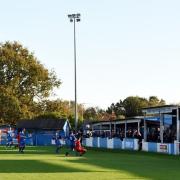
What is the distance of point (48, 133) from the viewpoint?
78.2 meters

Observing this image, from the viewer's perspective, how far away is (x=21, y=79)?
97.9 m

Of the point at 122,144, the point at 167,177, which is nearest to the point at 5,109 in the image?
the point at 122,144

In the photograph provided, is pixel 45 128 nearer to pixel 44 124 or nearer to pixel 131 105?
pixel 44 124

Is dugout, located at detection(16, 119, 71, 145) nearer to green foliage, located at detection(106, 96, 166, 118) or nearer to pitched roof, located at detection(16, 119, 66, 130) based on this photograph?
pitched roof, located at detection(16, 119, 66, 130)

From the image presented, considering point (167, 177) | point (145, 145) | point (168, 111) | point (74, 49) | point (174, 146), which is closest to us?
point (167, 177)

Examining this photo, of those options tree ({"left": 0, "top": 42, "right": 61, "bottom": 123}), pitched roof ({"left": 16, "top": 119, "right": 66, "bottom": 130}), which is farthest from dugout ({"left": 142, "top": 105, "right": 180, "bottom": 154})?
tree ({"left": 0, "top": 42, "right": 61, "bottom": 123})

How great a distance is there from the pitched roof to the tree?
36.6 feet

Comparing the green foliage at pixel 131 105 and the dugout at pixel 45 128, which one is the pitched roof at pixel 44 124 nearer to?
the dugout at pixel 45 128

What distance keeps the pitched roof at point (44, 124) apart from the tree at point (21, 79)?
439 inches

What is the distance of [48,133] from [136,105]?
7442cm

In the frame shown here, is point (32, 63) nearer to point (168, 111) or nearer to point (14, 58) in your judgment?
point (14, 58)

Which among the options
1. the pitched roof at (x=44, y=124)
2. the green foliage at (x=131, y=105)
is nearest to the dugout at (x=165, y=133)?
the pitched roof at (x=44, y=124)

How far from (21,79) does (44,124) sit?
18.7 meters

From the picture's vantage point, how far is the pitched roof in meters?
79.2
